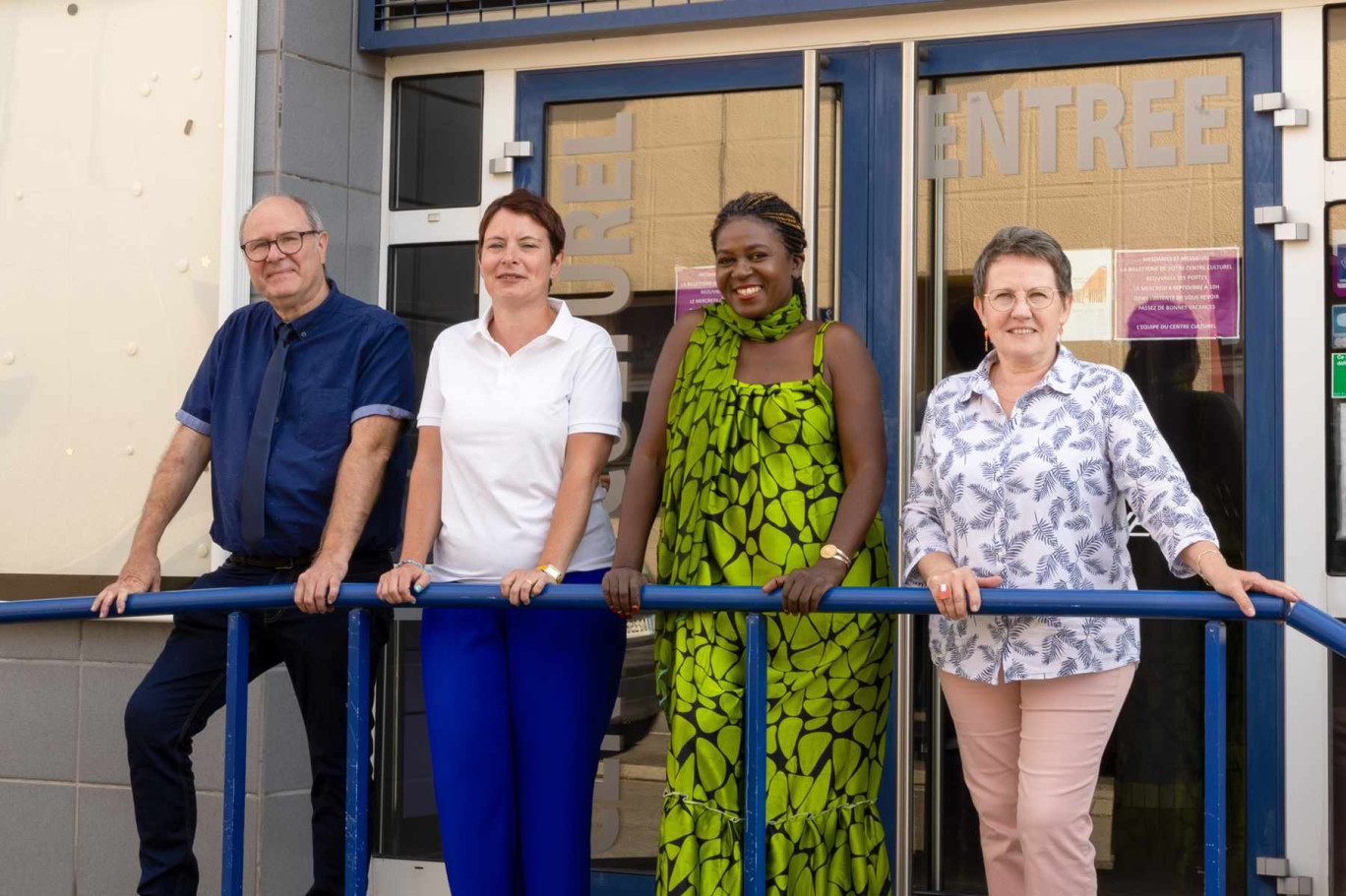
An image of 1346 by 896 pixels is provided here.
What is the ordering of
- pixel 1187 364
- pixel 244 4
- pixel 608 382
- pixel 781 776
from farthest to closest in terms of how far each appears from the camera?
1. pixel 244 4
2. pixel 1187 364
3. pixel 608 382
4. pixel 781 776

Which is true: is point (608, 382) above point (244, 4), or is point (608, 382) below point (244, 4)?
below

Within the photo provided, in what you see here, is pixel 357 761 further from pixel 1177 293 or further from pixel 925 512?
pixel 1177 293

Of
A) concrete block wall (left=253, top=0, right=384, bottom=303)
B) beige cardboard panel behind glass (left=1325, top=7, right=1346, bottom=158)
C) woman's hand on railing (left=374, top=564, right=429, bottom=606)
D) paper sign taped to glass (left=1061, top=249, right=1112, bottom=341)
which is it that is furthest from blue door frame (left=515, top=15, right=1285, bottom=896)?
woman's hand on railing (left=374, top=564, right=429, bottom=606)

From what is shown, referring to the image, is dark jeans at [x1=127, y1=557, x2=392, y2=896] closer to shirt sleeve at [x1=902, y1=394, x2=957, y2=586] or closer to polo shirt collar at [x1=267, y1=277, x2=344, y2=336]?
polo shirt collar at [x1=267, y1=277, x2=344, y2=336]

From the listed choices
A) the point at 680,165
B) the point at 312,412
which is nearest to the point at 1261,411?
the point at 680,165

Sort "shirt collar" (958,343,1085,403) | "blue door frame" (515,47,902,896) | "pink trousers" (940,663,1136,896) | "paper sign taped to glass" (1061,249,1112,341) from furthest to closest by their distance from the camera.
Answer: "blue door frame" (515,47,902,896) → "paper sign taped to glass" (1061,249,1112,341) → "shirt collar" (958,343,1085,403) → "pink trousers" (940,663,1136,896)

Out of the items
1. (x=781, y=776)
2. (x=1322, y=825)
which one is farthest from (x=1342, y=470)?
(x=781, y=776)

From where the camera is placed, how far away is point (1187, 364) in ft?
13.2

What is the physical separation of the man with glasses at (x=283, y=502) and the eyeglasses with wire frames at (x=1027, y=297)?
1.38 m

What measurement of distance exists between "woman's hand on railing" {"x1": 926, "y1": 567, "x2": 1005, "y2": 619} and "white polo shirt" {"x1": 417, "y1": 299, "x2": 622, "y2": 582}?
85 centimetres

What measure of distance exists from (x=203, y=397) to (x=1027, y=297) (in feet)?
6.30

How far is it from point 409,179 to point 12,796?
6.96 ft

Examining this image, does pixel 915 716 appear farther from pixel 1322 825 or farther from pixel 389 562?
pixel 389 562

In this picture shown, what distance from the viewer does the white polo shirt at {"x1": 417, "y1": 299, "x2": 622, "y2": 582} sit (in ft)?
10.8
